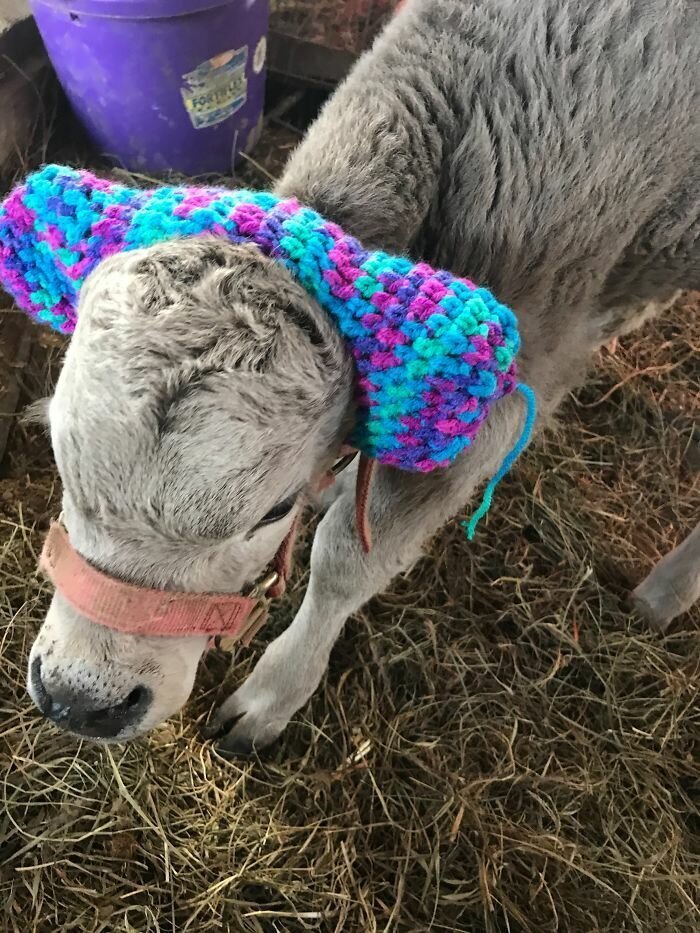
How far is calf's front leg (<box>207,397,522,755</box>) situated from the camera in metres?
1.55

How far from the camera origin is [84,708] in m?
1.15

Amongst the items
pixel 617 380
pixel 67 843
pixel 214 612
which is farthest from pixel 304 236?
pixel 617 380

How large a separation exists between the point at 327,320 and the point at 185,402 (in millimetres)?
242

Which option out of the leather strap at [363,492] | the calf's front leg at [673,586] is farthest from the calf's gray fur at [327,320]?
the calf's front leg at [673,586]

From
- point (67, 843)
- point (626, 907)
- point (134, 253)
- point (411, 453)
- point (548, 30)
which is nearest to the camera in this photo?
point (134, 253)

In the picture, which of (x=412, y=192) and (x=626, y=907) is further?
(x=626, y=907)

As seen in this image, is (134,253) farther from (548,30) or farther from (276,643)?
(276,643)

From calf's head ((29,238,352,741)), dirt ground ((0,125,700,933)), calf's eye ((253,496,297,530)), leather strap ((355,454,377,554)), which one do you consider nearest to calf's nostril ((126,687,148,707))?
calf's head ((29,238,352,741))

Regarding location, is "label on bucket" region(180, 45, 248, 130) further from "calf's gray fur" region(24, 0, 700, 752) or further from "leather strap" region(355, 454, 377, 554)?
"leather strap" region(355, 454, 377, 554)

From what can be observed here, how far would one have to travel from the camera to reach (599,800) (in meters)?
2.07

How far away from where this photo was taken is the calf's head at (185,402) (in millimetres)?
909

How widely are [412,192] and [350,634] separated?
137 centimetres

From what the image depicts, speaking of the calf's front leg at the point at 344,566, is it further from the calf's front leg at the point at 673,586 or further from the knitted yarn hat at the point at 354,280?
the calf's front leg at the point at 673,586

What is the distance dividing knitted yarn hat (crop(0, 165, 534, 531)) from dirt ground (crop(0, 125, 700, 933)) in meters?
1.24
